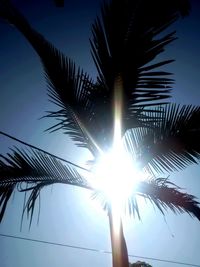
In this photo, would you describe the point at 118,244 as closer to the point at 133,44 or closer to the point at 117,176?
the point at 117,176

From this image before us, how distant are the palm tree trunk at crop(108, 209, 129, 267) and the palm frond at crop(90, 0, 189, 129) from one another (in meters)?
1.16

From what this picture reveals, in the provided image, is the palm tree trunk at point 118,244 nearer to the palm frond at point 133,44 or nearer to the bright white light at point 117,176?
the bright white light at point 117,176

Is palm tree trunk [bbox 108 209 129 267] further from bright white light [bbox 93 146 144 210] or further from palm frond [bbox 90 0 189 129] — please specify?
palm frond [bbox 90 0 189 129]

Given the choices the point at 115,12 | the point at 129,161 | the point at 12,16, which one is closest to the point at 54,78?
the point at 12,16

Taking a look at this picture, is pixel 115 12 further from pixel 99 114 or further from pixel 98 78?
pixel 99 114

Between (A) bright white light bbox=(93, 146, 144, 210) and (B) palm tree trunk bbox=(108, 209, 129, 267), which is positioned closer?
(B) palm tree trunk bbox=(108, 209, 129, 267)

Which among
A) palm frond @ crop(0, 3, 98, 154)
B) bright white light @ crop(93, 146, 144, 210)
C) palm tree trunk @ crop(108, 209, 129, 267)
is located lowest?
palm tree trunk @ crop(108, 209, 129, 267)

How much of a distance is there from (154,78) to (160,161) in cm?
95

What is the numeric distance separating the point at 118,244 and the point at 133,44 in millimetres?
1930

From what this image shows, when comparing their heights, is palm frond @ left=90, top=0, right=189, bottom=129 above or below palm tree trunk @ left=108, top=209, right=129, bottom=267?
above

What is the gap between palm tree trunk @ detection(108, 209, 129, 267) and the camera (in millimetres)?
3004

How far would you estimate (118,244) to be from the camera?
3104mm

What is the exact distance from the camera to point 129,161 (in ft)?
11.8

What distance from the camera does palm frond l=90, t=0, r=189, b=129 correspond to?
2891 mm
